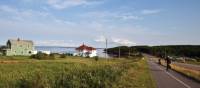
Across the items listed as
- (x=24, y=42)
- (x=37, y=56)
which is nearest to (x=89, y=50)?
(x=24, y=42)

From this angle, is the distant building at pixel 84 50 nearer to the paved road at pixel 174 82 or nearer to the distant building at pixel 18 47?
the distant building at pixel 18 47

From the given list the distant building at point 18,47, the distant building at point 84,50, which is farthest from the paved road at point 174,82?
the distant building at point 84,50

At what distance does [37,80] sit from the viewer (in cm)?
1383

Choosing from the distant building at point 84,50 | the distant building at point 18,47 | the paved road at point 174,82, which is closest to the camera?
the paved road at point 174,82

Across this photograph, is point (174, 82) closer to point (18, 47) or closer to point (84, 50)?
point (18, 47)

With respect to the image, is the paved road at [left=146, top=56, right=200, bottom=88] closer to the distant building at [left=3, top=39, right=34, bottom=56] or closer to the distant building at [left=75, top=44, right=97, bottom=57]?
the distant building at [left=3, top=39, right=34, bottom=56]

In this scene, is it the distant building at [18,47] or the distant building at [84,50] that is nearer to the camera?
the distant building at [18,47]

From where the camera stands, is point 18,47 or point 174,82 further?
point 18,47

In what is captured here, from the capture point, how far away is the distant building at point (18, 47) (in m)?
110

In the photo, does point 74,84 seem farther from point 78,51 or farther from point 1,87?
point 78,51

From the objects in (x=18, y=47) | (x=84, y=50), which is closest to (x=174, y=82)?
(x=18, y=47)

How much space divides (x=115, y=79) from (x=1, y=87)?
615 cm

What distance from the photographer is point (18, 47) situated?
11262 cm

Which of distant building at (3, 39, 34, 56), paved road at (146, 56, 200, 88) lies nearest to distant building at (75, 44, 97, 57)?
distant building at (3, 39, 34, 56)
